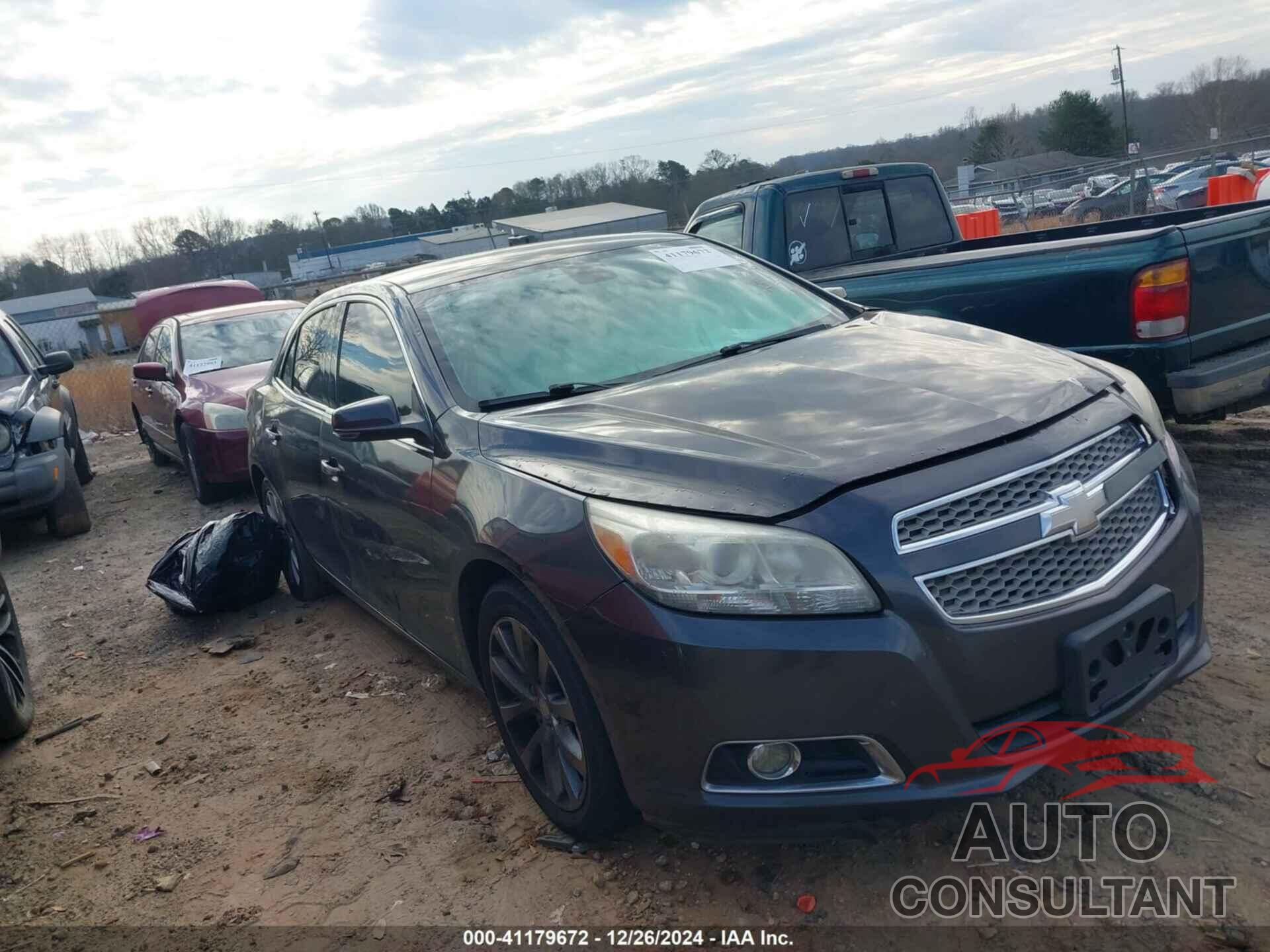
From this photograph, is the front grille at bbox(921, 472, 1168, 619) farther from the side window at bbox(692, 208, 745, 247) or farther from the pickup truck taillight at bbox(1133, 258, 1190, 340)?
the side window at bbox(692, 208, 745, 247)

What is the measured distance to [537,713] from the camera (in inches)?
116

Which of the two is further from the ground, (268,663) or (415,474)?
(415,474)

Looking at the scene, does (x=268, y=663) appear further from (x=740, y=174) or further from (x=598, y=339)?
(x=740, y=174)

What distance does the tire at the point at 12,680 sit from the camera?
421cm

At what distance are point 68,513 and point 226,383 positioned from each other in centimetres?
168

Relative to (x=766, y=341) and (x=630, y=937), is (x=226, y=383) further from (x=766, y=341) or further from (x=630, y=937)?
(x=630, y=937)

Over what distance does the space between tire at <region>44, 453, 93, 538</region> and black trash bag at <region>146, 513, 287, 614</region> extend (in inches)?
126

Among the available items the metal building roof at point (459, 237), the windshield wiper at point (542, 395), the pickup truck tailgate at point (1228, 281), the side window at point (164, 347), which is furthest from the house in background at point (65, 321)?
the pickup truck tailgate at point (1228, 281)

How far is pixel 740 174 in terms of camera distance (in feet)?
130

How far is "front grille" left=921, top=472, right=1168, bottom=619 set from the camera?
2.25 m

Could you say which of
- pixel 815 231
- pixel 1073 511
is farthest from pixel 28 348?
pixel 1073 511

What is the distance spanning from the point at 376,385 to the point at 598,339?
952 mm

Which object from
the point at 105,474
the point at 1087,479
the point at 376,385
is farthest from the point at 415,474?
the point at 105,474

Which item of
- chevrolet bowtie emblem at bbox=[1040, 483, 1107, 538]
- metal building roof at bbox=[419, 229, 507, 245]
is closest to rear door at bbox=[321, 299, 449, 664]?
chevrolet bowtie emblem at bbox=[1040, 483, 1107, 538]
